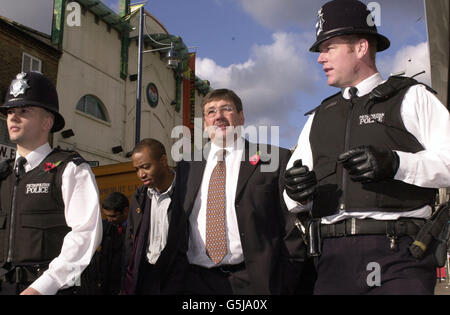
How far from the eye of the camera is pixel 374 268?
249 centimetres

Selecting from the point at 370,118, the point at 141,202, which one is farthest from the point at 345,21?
the point at 141,202

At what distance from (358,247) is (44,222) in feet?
6.51

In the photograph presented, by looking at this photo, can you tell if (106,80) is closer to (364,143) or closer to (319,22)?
(319,22)

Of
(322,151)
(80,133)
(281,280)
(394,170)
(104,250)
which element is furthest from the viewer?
(80,133)

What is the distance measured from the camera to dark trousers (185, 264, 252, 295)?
10.8 ft

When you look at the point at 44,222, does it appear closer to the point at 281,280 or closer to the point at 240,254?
the point at 240,254

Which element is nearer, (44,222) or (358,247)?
(358,247)

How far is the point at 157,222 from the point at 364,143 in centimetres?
250

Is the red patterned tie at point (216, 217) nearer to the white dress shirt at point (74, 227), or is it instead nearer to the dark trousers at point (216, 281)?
the dark trousers at point (216, 281)

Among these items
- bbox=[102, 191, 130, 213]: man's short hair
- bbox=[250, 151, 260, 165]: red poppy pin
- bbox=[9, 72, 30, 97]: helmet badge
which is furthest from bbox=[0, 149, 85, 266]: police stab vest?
bbox=[102, 191, 130, 213]: man's short hair

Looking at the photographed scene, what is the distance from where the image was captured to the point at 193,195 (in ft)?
12.0

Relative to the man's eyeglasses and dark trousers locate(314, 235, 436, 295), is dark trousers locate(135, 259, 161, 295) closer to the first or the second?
the man's eyeglasses

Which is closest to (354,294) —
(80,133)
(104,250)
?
(104,250)

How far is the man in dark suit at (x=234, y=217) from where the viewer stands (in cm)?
331
